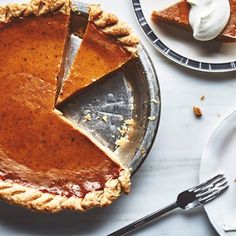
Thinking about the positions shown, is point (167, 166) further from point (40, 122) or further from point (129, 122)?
point (40, 122)

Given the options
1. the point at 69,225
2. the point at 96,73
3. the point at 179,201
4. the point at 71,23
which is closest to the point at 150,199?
the point at 179,201

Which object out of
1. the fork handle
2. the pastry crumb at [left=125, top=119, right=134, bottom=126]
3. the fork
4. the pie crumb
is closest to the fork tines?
the fork

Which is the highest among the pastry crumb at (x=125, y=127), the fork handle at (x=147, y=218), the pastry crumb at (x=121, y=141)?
the pastry crumb at (x=125, y=127)

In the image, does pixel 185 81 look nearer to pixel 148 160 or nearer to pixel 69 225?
pixel 148 160

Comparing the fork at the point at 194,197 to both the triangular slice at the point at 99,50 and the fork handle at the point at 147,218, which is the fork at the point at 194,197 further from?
the triangular slice at the point at 99,50

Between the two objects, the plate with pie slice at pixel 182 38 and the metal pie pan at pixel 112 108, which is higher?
the plate with pie slice at pixel 182 38

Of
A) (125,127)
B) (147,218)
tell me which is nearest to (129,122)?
(125,127)

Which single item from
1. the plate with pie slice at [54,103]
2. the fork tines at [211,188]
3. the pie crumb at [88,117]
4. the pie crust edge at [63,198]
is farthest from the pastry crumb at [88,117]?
the fork tines at [211,188]
